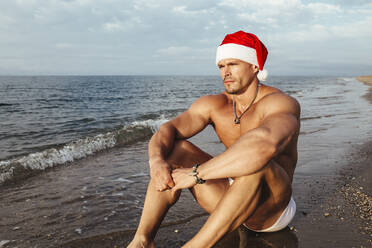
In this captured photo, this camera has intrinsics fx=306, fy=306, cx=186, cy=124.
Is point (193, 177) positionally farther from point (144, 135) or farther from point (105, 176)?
point (144, 135)

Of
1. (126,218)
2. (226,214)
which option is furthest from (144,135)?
(226,214)

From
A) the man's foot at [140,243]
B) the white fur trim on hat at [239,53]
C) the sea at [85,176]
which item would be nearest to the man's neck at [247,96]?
the white fur trim on hat at [239,53]

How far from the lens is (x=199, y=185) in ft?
7.89

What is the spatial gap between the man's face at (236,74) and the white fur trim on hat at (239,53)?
0.11 ft

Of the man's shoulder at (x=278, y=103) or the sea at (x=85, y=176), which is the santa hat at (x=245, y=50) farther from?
the sea at (x=85, y=176)

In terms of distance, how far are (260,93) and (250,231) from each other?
1.22 meters

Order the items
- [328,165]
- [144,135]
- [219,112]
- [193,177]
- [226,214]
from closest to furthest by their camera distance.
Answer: [226,214] < [193,177] < [219,112] < [328,165] < [144,135]

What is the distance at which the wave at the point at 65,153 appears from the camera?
19.1 feet

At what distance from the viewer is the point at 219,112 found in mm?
A: 2928

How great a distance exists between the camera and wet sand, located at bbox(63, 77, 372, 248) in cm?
251

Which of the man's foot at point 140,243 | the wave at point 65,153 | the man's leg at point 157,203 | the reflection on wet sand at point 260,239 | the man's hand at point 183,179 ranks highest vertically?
the man's hand at point 183,179

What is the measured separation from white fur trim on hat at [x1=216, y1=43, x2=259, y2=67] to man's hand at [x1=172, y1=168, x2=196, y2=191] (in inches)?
44.1

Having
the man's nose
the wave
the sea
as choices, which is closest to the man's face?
the man's nose

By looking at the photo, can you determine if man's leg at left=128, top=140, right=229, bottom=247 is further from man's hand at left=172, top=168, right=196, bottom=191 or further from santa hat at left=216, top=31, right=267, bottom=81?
santa hat at left=216, top=31, right=267, bottom=81
